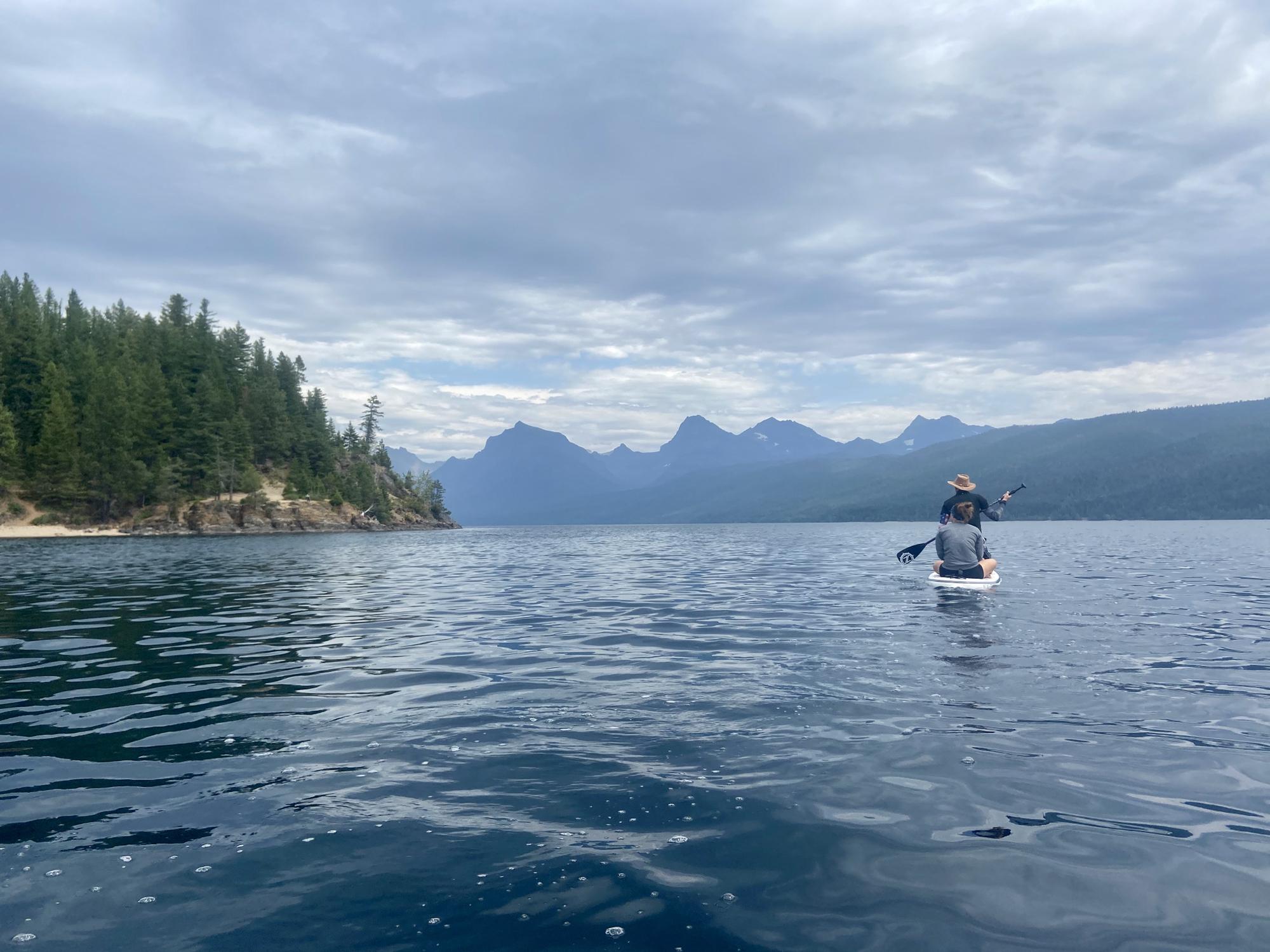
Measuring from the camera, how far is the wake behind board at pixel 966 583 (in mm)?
25531

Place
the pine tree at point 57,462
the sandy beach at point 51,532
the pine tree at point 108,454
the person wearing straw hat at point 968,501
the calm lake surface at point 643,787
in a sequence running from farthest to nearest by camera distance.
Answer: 1. the pine tree at point 108,454
2. the pine tree at point 57,462
3. the sandy beach at point 51,532
4. the person wearing straw hat at point 968,501
5. the calm lake surface at point 643,787

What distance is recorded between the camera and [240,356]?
6245 inches

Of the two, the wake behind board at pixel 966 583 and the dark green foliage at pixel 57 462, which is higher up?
the dark green foliage at pixel 57 462

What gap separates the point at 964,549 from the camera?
2594 cm

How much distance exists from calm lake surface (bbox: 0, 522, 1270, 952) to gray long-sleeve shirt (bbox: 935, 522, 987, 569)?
6.68 meters

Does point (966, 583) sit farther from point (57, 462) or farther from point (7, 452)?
point (57, 462)

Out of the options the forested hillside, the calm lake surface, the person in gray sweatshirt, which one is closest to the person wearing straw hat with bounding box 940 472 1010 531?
the person in gray sweatshirt

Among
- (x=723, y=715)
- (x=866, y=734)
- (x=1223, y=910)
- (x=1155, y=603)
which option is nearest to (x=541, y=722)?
(x=723, y=715)

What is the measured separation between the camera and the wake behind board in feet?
83.8

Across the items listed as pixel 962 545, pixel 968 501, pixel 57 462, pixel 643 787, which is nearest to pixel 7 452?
pixel 57 462

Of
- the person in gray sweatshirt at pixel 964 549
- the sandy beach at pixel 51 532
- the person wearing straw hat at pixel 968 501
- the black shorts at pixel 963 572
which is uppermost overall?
the person wearing straw hat at pixel 968 501

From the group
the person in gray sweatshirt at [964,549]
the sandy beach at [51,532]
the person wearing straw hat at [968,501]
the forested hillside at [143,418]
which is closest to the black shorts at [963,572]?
the person in gray sweatshirt at [964,549]

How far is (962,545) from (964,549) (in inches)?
7.9

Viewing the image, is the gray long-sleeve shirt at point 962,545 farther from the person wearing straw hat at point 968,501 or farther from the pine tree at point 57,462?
the pine tree at point 57,462
